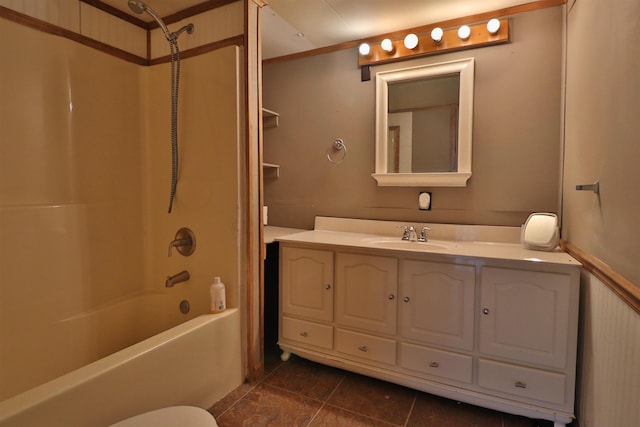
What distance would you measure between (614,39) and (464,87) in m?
0.84

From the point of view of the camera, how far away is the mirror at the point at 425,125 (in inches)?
74.0

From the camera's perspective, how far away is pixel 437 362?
1.57 meters

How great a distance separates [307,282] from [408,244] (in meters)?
0.62

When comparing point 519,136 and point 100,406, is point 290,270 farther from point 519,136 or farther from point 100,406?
point 519,136

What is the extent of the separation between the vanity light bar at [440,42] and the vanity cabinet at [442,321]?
124 centimetres

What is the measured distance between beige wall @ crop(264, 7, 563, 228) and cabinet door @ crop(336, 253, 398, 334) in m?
0.55

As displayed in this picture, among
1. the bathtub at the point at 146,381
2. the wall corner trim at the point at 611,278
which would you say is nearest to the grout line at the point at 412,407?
the bathtub at the point at 146,381

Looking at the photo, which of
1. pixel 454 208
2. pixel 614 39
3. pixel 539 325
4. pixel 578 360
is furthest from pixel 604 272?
pixel 454 208

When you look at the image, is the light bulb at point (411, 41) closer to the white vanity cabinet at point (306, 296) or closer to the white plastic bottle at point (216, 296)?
the white vanity cabinet at point (306, 296)

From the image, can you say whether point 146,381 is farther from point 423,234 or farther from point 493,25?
point 493,25

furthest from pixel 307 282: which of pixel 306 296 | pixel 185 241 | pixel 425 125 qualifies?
pixel 425 125

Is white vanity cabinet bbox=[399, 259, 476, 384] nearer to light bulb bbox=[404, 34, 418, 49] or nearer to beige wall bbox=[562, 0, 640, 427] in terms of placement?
beige wall bbox=[562, 0, 640, 427]

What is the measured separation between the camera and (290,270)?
1914 mm

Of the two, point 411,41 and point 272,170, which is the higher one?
point 411,41
